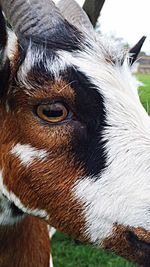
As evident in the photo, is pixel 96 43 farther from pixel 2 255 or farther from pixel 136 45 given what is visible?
pixel 2 255

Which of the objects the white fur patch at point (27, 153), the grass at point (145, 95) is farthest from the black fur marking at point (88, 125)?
the grass at point (145, 95)

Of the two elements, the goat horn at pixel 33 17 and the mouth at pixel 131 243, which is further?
the goat horn at pixel 33 17

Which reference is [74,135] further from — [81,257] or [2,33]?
[81,257]

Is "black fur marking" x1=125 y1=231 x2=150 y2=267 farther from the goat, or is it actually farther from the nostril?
the nostril

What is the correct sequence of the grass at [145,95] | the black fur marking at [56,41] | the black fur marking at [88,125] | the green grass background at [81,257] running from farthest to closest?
the green grass background at [81,257] < the grass at [145,95] < the black fur marking at [56,41] < the black fur marking at [88,125]

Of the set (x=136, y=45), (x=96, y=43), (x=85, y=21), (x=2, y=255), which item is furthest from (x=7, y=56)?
(x=2, y=255)

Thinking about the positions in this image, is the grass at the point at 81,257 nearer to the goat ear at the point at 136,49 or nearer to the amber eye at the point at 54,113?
the goat ear at the point at 136,49

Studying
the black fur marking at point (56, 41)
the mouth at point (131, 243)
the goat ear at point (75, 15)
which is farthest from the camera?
the goat ear at point (75, 15)
